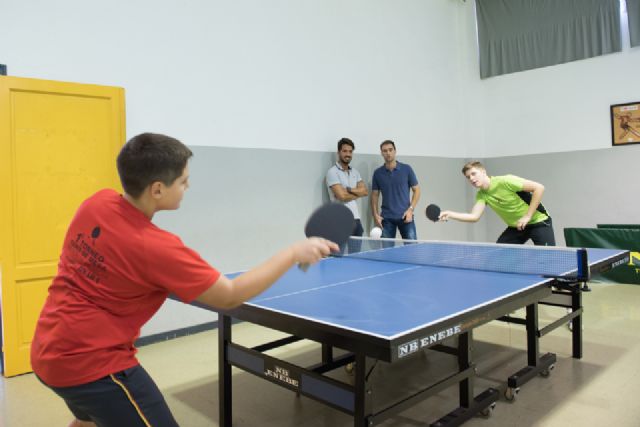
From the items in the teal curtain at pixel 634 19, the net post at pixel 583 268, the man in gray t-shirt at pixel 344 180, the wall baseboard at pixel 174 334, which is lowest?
the wall baseboard at pixel 174 334

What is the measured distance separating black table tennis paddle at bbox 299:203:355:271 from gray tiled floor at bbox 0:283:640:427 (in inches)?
55.0

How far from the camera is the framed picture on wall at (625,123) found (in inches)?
276

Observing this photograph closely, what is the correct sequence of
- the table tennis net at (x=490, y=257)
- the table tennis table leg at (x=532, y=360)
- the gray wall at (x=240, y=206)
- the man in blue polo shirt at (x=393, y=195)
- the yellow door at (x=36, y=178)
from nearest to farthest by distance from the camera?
the table tennis net at (x=490, y=257)
the table tennis table leg at (x=532, y=360)
the yellow door at (x=36, y=178)
the gray wall at (x=240, y=206)
the man in blue polo shirt at (x=393, y=195)

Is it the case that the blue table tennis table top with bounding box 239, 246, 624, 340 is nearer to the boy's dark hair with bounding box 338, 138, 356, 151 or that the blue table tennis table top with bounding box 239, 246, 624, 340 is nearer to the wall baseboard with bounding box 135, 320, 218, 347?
the wall baseboard with bounding box 135, 320, 218, 347

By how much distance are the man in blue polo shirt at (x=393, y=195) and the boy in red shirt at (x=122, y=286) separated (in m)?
5.07

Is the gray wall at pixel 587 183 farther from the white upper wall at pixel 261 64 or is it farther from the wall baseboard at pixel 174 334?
the wall baseboard at pixel 174 334

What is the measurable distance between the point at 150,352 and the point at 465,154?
6.14 m

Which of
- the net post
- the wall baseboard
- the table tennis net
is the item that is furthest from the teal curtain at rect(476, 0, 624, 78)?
the wall baseboard

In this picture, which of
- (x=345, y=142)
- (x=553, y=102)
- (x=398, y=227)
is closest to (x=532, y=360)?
(x=345, y=142)

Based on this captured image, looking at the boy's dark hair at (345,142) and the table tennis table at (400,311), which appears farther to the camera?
the boy's dark hair at (345,142)

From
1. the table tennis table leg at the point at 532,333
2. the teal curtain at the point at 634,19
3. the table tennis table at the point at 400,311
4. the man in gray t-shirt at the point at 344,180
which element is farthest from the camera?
the teal curtain at the point at 634,19

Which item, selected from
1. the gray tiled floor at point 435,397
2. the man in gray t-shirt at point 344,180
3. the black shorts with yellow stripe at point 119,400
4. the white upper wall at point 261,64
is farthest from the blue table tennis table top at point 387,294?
the man in gray t-shirt at point 344,180

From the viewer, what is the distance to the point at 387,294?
97.0 inches

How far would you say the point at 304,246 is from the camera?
1.63 metres
